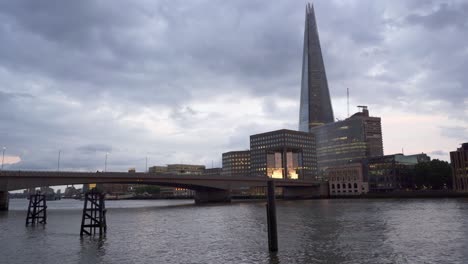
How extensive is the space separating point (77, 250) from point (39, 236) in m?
13.1

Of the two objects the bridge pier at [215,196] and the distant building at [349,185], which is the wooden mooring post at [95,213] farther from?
the distant building at [349,185]

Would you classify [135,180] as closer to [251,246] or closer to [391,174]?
[251,246]

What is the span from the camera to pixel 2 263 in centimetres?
2727

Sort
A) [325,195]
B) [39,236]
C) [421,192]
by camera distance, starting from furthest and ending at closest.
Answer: [325,195]
[421,192]
[39,236]

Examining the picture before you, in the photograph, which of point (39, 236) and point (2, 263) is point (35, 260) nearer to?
point (2, 263)

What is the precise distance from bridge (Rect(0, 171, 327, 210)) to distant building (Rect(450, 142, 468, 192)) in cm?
5394

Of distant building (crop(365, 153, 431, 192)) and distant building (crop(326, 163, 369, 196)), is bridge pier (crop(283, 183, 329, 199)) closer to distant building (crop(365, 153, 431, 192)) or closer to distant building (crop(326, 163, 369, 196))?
distant building (crop(326, 163, 369, 196))

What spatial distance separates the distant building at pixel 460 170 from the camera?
149 m

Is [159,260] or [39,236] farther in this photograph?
[39,236]

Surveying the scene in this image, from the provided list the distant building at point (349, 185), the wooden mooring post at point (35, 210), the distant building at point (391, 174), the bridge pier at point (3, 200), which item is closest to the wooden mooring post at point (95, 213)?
the wooden mooring post at point (35, 210)

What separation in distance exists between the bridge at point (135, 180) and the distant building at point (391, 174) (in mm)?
38074

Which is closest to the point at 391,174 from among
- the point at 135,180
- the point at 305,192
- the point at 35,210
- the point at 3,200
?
the point at 305,192

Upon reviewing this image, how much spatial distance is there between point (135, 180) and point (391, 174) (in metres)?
127

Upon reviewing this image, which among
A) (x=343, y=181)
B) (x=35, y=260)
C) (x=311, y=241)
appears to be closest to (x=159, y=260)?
(x=35, y=260)
